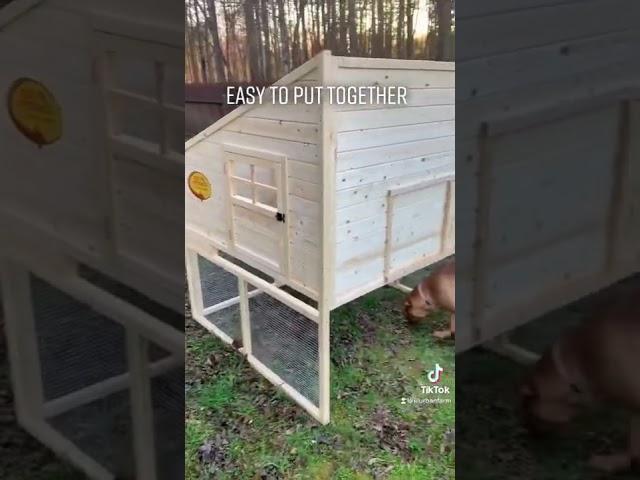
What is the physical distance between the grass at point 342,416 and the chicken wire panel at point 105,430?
10cm

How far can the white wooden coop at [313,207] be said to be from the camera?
2.63 feet

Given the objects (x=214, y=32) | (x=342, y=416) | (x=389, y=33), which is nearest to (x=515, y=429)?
(x=342, y=416)

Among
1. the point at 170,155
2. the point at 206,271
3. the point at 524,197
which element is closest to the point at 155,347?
the point at 206,271

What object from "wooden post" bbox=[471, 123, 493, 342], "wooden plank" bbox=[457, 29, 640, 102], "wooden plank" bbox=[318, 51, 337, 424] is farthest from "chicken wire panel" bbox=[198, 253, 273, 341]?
"wooden plank" bbox=[457, 29, 640, 102]

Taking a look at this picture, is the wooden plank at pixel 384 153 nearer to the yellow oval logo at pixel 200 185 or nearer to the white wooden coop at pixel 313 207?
the white wooden coop at pixel 313 207

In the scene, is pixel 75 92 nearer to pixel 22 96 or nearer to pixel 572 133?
pixel 22 96

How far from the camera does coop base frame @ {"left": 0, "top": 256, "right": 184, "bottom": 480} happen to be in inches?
32.9

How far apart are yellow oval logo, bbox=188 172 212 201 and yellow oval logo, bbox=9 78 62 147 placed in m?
0.19

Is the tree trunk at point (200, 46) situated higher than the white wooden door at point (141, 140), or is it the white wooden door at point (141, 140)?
the tree trunk at point (200, 46)

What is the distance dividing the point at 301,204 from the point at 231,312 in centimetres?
22

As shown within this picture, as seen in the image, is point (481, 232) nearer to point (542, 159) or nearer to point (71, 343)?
point (542, 159)

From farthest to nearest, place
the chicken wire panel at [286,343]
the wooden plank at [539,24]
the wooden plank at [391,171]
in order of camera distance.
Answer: the chicken wire panel at [286,343] < the wooden plank at [391,171] < the wooden plank at [539,24]

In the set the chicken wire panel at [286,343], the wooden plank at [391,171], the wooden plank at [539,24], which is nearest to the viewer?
the wooden plank at [539,24]

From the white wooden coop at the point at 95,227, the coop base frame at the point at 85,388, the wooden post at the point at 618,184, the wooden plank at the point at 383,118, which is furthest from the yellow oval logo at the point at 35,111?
the wooden post at the point at 618,184
